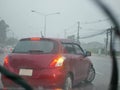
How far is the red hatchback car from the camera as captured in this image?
10688mm

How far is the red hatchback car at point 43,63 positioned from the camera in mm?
10688

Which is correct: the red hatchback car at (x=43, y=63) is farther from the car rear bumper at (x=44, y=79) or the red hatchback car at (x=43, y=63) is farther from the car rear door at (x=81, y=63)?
the car rear door at (x=81, y=63)

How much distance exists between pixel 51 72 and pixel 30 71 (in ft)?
1.72

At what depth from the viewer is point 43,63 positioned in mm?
10734

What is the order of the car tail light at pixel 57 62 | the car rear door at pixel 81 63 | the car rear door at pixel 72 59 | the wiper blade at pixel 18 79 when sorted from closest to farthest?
the wiper blade at pixel 18 79
the car tail light at pixel 57 62
the car rear door at pixel 72 59
the car rear door at pixel 81 63

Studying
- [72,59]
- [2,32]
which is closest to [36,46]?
[72,59]

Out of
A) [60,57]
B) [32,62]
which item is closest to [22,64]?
[32,62]

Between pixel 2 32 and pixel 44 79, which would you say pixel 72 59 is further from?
pixel 2 32

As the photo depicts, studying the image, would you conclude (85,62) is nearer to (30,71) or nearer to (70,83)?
(70,83)

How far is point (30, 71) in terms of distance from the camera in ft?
35.1

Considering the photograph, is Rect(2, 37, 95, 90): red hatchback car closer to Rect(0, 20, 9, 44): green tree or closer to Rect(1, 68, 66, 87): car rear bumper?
Rect(1, 68, 66, 87): car rear bumper

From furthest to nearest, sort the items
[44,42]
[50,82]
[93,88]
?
[93,88]
[44,42]
[50,82]

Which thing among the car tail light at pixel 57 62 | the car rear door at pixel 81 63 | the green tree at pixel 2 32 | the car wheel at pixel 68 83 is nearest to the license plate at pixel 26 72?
the car tail light at pixel 57 62

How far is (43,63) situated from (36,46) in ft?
2.51
